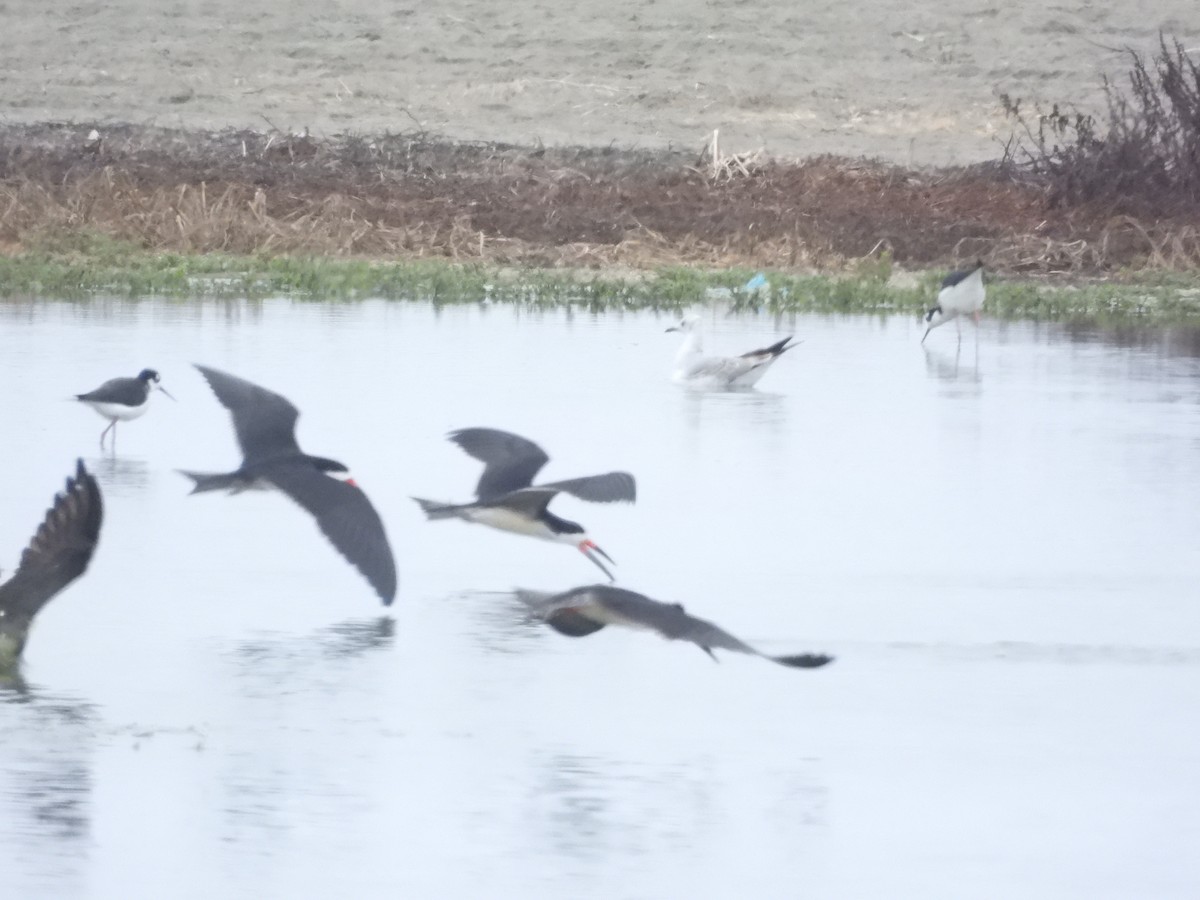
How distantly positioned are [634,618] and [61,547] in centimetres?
147

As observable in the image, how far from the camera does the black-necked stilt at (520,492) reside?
6.60 metres

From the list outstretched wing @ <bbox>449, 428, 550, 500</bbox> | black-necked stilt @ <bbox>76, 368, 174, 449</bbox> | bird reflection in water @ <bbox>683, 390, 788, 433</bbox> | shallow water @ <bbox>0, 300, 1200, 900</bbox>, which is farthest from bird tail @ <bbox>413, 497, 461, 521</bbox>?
bird reflection in water @ <bbox>683, 390, 788, 433</bbox>

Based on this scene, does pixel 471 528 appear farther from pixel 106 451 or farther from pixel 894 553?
pixel 106 451

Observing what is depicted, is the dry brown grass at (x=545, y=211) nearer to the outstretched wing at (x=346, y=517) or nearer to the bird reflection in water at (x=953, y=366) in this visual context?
the bird reflection in water at (x=953, y=366)

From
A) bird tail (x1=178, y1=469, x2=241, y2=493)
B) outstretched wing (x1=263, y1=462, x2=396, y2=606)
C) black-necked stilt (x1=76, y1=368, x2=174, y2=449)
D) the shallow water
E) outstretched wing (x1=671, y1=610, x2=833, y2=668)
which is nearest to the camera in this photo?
the shallow water

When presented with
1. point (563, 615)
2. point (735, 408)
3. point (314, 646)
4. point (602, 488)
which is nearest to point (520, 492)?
point (602, 488)

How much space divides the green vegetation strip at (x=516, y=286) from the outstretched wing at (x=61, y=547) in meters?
10.3

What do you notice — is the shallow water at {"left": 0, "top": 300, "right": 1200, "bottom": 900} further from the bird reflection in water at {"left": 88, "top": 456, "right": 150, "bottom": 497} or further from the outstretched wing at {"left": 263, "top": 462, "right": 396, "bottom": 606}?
the outstretched wing at {"left": 263, "top": 462, "right": 396, "bottom": 606}

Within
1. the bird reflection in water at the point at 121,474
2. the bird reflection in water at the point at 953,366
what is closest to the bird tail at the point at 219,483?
the bird reflection in water at the point at 121,474

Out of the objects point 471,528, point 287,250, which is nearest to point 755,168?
point 287,250

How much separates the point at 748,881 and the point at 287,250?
14863 mm

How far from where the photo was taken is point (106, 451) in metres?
9.59

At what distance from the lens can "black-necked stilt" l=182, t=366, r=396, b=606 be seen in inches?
252

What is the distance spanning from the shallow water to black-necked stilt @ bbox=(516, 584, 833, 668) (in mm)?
218
